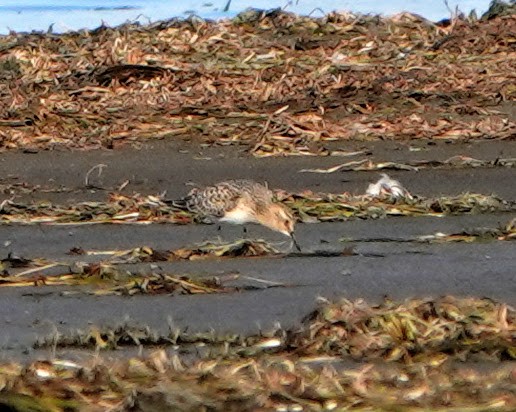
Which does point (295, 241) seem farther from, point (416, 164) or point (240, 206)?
point (416, 164)

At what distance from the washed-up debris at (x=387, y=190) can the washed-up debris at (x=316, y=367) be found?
3.08 meters

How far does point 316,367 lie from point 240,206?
3.70 m

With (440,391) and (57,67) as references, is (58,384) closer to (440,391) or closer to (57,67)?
(440,391)

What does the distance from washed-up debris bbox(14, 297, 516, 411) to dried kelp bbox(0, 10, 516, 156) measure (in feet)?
17.1

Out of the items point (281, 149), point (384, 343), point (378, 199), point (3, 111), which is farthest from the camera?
point (3, 111)

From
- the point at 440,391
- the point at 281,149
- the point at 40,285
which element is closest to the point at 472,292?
the point at 40,285

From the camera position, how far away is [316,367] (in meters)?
4.51

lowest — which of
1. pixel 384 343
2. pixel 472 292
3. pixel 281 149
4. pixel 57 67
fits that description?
pixel 384 343

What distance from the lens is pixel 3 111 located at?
11516mm

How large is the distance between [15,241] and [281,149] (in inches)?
123

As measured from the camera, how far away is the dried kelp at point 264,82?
1084 cm

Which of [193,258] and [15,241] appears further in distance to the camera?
[15,241]

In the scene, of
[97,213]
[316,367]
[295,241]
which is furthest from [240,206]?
[316,367]

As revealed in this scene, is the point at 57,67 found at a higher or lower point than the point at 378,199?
higher
